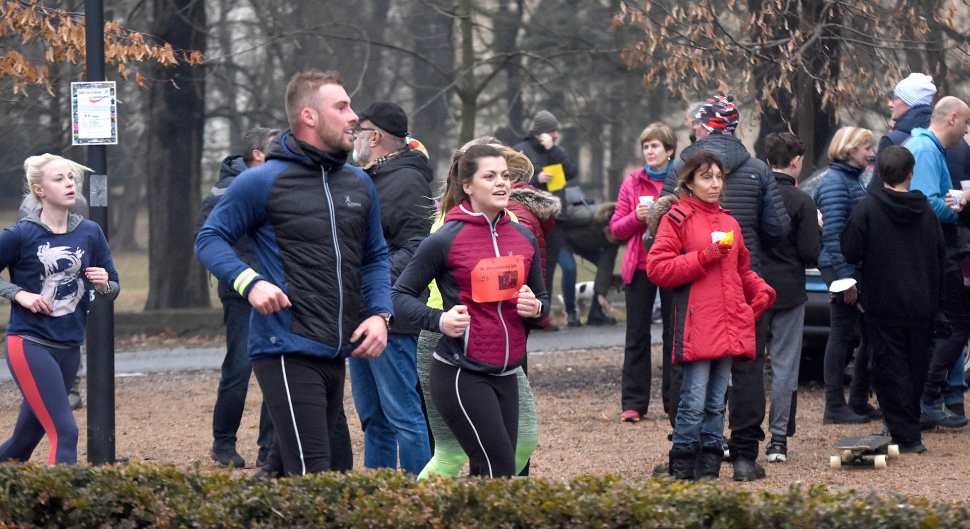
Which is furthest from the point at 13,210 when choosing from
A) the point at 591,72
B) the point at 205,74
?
the point at 591,72

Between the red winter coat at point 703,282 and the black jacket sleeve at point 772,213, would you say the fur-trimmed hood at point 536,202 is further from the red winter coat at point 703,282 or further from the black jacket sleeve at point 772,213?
the black jacket sleeve at point 772,213

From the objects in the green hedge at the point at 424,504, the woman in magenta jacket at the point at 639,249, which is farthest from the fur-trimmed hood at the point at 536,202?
the woman in magenta jacket at the point at 639,249

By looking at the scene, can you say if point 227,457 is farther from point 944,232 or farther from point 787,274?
point 944,232

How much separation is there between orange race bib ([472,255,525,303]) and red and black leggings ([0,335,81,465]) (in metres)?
2.37

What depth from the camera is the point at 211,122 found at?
60.3 feet

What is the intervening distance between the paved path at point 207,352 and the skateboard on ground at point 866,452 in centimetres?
579

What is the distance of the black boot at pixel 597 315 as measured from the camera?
14039 mm

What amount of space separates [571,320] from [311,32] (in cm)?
519

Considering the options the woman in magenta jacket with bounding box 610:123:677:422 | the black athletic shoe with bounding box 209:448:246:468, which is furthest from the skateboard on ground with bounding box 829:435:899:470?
the black athletic shoe with bounding box 209:448:246:468

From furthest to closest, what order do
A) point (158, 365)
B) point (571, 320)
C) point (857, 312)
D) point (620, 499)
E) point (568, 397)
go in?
1. point (571, 320)
2. point (158, 365)
3. point (568, 397)
4. point (857, 312)
5. point (620, 499)

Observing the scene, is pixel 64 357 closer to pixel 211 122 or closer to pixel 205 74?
pixel 205 74

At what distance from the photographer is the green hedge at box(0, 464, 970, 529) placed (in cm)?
367

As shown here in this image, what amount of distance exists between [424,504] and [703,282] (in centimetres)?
247

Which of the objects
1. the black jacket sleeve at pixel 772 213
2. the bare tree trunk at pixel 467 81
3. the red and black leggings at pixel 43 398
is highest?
the bare tree trunk at pixel 467 81
